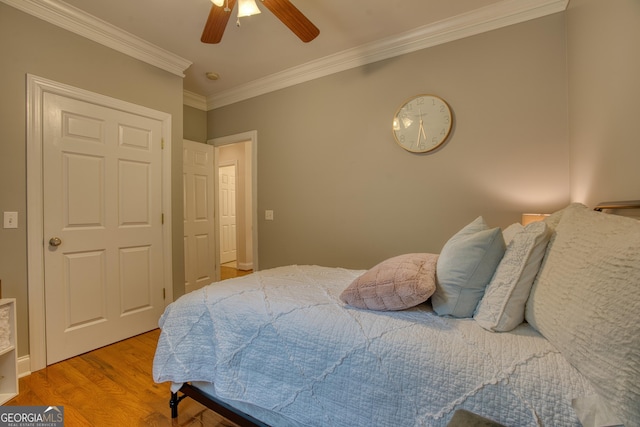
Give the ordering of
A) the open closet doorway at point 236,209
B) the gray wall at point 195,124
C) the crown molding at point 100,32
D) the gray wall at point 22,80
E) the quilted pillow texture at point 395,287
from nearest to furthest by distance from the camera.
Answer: the quilted pillow texture at point 395,287
the gray wall at point 22,80
the crown molding at point 100,32
the gray wall at point 195,124
the open closet doorway at point 236,209

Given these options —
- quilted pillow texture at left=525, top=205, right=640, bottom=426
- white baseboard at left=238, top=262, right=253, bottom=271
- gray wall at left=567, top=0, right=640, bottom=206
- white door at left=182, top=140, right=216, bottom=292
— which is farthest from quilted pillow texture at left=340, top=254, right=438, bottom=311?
white baseboard at left=238, top=262, right=253, bottom=271

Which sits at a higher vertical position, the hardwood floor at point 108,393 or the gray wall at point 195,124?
the gray wall at point 195,124

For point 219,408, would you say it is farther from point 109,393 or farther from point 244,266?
point 244,266

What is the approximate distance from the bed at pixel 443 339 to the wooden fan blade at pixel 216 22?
1592 mm

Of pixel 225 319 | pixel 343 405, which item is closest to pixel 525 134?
pixel 343 405

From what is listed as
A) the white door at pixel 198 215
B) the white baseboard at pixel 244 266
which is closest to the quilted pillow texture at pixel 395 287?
the white door at pixel 198 215

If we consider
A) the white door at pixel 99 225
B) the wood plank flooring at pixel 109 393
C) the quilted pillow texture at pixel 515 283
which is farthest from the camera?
the white door at pixel 99 225

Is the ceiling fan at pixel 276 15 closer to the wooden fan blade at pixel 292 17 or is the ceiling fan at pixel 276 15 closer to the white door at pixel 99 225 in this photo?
the wooden fan blade at pixel 292 17

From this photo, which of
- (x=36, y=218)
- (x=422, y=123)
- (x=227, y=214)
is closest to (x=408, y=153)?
(x=422, y=123)

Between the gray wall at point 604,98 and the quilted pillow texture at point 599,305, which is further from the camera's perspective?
the gray wall at point 604,98

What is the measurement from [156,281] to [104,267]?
478mm

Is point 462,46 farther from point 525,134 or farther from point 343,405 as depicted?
point 343,405

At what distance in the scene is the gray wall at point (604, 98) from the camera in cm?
119

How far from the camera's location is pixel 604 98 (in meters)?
1.44
